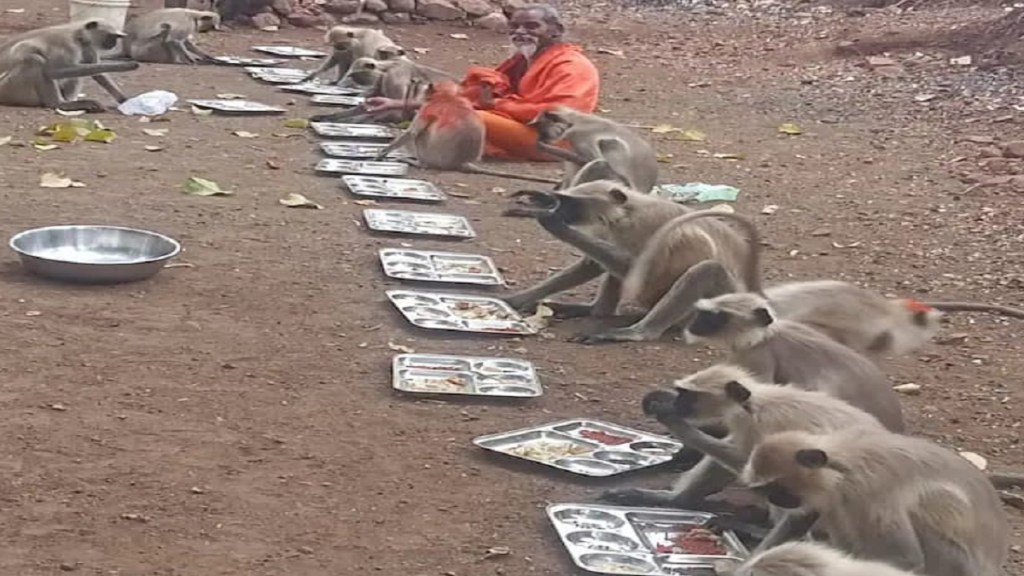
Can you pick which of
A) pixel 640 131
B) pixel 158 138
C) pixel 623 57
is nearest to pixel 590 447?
pixel 158 138

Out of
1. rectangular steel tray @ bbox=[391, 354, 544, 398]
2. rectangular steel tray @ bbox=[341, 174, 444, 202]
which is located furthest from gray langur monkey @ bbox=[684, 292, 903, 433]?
rectangular steel tray @ bbox=[341, 174, 444, 202]

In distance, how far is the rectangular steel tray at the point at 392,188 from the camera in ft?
27.8

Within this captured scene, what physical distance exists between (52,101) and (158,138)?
1258 millimetres

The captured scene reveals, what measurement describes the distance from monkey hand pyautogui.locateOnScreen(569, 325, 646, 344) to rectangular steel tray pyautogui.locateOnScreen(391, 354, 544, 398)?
503 millimetres

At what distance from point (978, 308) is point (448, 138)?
13.3 ft

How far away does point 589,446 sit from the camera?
4.93 m

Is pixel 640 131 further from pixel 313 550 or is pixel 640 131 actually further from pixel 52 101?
pixel 313 550

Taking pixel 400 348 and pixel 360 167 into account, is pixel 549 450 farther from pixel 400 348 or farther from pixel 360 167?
pixel 360 167

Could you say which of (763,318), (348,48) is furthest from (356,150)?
(763,318)

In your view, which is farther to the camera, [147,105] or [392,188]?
[147,105]

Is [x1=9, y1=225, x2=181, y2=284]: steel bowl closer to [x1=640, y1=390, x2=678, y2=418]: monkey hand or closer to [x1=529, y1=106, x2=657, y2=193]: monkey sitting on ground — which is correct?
[x1=529, y1=106, x2=657, y2=193]: monkey sitting on ground

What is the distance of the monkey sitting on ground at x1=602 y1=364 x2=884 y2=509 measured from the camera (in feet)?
13.2

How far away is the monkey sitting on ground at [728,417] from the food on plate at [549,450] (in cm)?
35

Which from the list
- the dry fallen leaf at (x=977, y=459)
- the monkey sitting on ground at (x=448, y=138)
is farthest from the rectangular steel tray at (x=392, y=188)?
the dry fallen leaf at (x=977, y=459)
